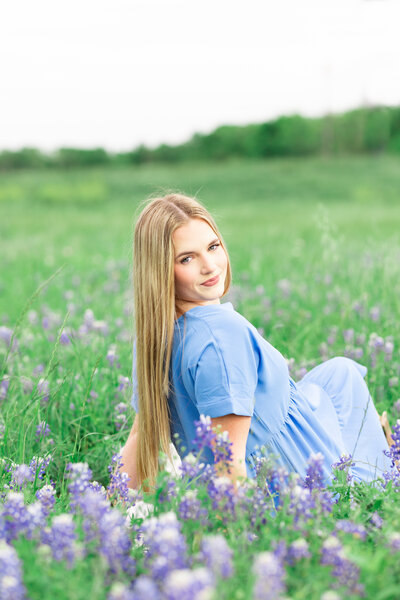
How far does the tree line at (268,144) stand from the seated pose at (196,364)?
119 feet

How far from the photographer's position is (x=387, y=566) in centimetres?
156

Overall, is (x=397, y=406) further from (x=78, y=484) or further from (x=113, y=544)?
(x=113, y=544)

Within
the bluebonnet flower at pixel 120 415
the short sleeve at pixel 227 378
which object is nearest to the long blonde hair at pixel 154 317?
the short sleeve at pixel 227 378

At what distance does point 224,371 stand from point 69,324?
3.07 metres

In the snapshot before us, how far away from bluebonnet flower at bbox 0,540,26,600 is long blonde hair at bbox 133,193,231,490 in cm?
118

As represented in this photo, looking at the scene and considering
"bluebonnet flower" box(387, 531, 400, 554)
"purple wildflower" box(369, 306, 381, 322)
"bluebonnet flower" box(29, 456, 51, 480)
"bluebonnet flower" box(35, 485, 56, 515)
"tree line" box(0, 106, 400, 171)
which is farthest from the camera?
"tree line" box(0, 106, 400, 171)

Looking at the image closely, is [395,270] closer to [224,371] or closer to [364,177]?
[224,371]

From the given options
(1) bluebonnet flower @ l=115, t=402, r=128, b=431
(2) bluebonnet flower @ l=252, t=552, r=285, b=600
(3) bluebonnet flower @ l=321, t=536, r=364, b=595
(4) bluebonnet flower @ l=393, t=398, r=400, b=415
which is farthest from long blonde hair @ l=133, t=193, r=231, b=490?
(4) bluebonnet flower @ l=393, t=398, r=400, b=415

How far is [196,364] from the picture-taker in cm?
241

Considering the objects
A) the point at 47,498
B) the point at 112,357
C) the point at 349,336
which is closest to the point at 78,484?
the point at 47,498

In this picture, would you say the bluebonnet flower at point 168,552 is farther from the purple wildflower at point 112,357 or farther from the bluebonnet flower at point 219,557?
the purple wildflower at point 112,357

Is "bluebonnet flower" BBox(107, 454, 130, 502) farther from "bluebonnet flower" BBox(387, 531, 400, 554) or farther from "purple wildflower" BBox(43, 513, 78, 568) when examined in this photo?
"bluebonnet flower" BBox(387, 531, 400, 554)

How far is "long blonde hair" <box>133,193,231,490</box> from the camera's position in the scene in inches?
102

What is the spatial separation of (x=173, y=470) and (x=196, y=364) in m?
0.57
